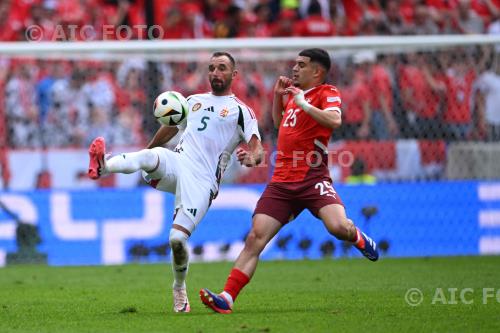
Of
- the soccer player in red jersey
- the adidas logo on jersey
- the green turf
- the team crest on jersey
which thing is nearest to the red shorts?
the soccer player in red jersey

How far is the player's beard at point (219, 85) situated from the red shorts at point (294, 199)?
1.04m

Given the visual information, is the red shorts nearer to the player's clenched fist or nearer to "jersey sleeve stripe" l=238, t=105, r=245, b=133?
the player's clenched fist

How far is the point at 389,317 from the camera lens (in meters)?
8.87

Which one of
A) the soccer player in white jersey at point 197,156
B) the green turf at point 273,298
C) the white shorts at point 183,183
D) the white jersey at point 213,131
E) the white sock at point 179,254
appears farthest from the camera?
the white jersey at point 213,131

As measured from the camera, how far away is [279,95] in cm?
984

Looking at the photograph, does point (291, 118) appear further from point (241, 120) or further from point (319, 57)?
point (319, 57)

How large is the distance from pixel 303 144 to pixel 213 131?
2.76 ft

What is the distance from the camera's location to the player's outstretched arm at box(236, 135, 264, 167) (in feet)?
29.6

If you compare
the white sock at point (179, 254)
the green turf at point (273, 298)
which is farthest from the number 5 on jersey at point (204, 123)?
the green turf at point (273, 298)

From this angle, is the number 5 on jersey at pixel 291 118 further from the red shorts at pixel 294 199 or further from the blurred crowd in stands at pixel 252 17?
the blurred crowd in stands at pixel 252 17

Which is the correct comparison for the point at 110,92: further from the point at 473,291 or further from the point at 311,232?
the point at 473,291

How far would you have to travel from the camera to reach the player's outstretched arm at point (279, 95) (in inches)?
379

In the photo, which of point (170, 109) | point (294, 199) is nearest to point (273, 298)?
point (294, 199)

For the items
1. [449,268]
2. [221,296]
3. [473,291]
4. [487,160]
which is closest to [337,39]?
[487,160]
